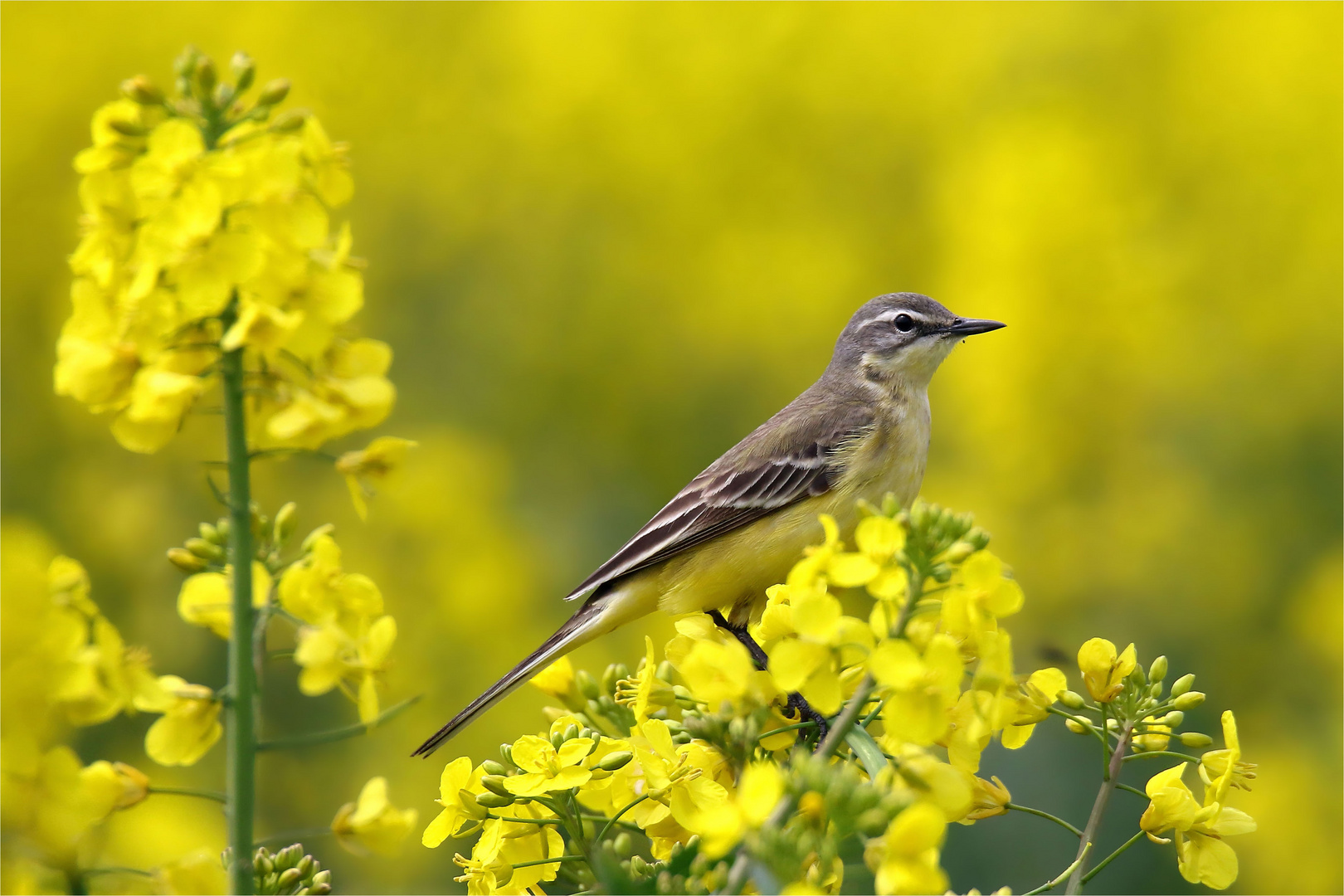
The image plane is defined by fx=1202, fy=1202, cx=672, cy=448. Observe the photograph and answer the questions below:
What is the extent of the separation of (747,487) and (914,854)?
3360mm

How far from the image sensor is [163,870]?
2.07 meters

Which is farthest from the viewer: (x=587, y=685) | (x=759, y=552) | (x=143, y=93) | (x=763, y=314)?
(x=763, y=314)

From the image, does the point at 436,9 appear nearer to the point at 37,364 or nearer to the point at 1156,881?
the point at 37,364

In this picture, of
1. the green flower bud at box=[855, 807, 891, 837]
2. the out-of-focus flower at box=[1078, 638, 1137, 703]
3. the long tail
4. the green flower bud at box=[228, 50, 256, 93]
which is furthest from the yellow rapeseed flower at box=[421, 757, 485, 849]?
the green flower bud at box=[228, 50, 256, 93]

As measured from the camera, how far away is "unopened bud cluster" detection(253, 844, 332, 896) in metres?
2.24

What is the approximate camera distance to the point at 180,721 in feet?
6.86

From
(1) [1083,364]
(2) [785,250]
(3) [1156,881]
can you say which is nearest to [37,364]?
(2) [785,250]

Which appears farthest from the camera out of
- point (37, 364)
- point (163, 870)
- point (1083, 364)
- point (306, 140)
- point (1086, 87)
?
point (1086, 87)

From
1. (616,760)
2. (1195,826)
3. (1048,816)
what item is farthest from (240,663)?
(1195,826)

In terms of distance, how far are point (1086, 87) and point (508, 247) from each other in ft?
20.0

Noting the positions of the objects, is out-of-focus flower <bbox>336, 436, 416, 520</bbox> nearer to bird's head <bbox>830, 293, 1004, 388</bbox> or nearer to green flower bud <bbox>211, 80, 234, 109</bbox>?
green flower bud <bbox>211, 80, 234, 109</bbox>

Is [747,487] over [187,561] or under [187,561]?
under

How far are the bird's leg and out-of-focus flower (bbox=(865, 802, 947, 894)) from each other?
441 millimetres

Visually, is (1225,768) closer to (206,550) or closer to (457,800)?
(457,800)
